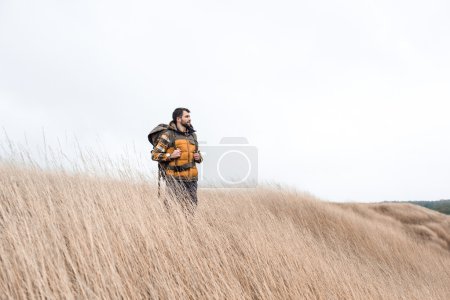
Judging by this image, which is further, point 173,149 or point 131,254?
point 173,149

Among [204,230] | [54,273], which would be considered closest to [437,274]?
[204,230]

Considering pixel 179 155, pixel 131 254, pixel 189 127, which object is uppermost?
pixel 189 127

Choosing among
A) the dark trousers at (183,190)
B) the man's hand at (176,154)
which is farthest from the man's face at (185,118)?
the dark trousers at (183,190)

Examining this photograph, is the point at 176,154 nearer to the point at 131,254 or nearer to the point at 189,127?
the point at 189,127

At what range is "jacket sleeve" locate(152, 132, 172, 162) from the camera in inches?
176

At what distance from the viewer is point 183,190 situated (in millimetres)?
4480

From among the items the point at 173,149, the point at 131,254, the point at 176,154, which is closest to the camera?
the point at 131,254

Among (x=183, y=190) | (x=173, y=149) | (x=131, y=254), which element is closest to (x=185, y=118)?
(x=173, y=149)

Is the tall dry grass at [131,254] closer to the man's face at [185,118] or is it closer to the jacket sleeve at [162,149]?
the jacket sleeve at [162,149]

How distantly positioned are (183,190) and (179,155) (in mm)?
506

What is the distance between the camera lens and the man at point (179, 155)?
448 cm

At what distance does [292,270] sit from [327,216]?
5827 mm

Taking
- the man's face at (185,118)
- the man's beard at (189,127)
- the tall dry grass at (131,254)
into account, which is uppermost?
the man's face at (185,118)

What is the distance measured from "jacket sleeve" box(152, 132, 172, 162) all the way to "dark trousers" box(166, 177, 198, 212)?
32 centimetres
